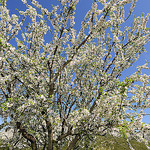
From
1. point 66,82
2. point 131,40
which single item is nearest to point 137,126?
point 66,82

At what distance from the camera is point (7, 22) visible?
Result: 7391mm

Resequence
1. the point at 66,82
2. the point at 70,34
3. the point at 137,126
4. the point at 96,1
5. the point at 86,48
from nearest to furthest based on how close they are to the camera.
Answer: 1. the point at 137,126
2. the point at 96,1
3. the point at 70,34
4. the point at 66,82
5. the point at 86,48

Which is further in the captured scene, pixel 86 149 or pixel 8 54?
pixel 86 149

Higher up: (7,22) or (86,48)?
(7,22)

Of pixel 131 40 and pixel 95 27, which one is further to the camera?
pixel 131 40

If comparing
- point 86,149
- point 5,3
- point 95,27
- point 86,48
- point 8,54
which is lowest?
point 86,149

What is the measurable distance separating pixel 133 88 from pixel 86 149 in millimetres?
4834

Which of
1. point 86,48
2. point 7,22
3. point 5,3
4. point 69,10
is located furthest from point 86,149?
point 5,3

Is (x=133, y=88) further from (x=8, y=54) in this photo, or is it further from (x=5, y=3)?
(x=5, y=3)

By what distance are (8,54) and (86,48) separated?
4912mm

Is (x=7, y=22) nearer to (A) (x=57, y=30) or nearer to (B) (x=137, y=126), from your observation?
(A) (x=57, y=30)

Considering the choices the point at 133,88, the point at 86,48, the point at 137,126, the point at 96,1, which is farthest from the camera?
the point at 86,48

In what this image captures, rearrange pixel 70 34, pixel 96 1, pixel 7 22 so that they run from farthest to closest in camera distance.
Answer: pixel 7 22 → pixel 70 34 → pixel 96 1

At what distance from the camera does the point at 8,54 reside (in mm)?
5391
